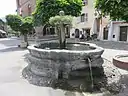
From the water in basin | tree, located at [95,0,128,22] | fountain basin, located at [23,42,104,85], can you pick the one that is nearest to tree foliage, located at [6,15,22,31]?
the water in basin

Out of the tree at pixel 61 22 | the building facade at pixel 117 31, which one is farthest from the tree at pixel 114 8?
the building facade at pixel 117 31

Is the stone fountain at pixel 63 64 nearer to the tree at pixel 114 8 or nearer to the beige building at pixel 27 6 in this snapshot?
the tree at pixel 114 8

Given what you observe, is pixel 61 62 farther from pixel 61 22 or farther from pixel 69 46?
pixel 69 46

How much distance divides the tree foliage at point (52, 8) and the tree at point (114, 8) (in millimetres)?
5112

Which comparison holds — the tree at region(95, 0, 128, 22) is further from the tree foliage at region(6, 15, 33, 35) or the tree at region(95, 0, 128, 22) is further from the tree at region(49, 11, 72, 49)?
the tree foliage at region(6, 15, 33, 35)

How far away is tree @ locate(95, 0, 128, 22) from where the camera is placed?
573 centimetres

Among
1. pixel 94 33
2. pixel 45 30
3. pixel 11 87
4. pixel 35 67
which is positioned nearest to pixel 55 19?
pixel 35 67

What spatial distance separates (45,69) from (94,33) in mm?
21330

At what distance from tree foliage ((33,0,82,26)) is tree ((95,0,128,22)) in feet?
16.8

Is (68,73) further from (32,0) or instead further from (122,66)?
(32,0)

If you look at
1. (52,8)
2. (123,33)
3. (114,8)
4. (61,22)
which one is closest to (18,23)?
(52,8)

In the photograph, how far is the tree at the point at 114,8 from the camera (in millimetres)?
5727

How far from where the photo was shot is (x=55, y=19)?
8.06 metres

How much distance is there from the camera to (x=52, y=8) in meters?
11.5
